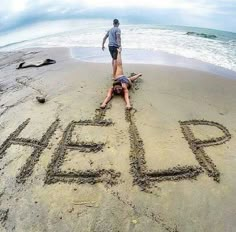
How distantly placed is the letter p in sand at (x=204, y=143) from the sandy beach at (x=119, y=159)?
18 mm

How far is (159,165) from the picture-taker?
4930mm

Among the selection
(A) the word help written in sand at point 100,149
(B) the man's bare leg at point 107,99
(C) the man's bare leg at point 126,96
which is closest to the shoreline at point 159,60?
(C) the man's bare leg at point 126,96

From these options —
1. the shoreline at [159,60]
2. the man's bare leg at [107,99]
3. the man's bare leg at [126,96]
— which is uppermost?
the man's bare leg at [126,96]

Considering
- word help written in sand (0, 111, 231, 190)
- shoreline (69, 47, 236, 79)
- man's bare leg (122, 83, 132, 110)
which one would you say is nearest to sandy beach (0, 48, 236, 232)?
word help written in sand (0, 111, 231, 190)

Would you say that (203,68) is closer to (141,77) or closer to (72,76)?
(141,77)

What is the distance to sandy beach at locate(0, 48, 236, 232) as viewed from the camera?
4082 mm

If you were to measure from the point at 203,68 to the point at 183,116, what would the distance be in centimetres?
438

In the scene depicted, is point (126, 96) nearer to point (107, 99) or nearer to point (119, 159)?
point (107, 99)

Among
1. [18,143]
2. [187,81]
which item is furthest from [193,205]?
[187,81]

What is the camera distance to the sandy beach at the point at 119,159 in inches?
161

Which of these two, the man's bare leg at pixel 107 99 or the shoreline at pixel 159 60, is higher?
the man's bare leg at pixel 107 99

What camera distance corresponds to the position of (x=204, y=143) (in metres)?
5.60

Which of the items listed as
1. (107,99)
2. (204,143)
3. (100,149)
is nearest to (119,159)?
(100,149)

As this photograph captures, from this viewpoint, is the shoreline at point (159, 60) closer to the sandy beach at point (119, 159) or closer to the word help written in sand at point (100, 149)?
the sandy beach at point (119, 159)
